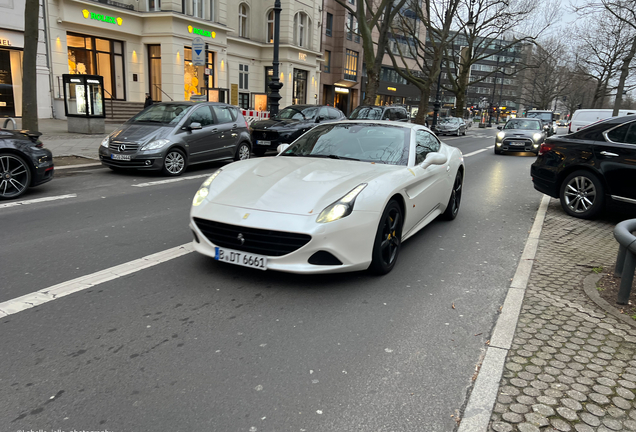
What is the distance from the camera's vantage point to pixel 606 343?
11.4 feet

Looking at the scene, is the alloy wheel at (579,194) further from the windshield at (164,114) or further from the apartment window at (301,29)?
the apartment window at (301,29)

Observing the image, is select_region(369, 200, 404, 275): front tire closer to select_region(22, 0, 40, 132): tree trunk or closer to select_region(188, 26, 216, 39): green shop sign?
select_region(22, 0, 40, 132): tree trunk

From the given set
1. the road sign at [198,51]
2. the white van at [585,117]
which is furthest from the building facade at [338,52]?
the road sign at [198,51]

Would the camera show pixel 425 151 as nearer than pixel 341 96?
Yes

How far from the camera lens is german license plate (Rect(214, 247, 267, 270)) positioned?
4.07 m

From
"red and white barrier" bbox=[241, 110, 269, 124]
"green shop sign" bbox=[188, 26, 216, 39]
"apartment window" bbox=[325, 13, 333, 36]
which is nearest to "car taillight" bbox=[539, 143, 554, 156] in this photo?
"red and white barrier" bbox=[241, 110, 269, 124]

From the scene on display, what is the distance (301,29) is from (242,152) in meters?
28.5

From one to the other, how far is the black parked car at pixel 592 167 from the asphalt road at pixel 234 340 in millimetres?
2504

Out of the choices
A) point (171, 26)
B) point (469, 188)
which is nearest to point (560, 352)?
point (469, 188)

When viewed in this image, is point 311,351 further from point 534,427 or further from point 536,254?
point 536,254

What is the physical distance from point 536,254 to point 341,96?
48492mm

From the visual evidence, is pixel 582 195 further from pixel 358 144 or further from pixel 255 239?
pixel 255 239

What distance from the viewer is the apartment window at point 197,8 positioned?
2795 centimetres

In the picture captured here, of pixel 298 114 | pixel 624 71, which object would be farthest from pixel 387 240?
pixel 624 71
